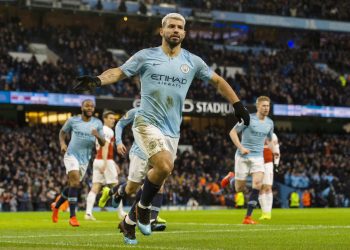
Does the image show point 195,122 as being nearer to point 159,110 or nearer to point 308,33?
point 308,33

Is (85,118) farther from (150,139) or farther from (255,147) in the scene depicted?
(150,139)

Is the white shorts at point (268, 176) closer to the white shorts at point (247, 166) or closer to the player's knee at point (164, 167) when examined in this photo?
the white shorts at point (247, 166)

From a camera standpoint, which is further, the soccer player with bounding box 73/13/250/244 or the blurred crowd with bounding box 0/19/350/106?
the blurred crowd with bounding box 0/19/350/106

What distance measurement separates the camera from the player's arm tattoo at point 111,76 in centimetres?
929

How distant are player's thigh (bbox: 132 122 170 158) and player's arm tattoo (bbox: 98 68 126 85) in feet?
2.34

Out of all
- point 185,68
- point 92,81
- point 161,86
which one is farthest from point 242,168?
point 92,81

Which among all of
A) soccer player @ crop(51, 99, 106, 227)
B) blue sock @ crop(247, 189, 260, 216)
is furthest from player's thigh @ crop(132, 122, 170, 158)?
blue sock @ crop(247, 189, 260, 216)

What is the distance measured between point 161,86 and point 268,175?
33.1 ft

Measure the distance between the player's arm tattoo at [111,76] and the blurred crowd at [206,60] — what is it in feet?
110

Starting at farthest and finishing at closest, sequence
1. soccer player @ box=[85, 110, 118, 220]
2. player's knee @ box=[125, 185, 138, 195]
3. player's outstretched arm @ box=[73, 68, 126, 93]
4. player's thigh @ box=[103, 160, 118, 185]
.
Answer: player's thigh @ box=[103, 160, 118, 185] → soccer player @ box=[85, 110, 118, 220] → player's knee @ box=[125, 185, 138, 195] → player's outstretched arm @ box=[73, 68, 126, 93]

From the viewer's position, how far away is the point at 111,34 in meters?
54.5

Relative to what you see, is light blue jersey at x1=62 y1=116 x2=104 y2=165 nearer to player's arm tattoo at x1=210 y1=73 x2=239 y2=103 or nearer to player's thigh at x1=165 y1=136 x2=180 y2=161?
player's thigh at x1=165 y1=136 x2=180 y2=161

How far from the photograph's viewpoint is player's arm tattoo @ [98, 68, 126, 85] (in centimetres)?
929

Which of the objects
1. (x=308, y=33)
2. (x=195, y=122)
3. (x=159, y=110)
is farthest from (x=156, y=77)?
(x=308, y=33)
